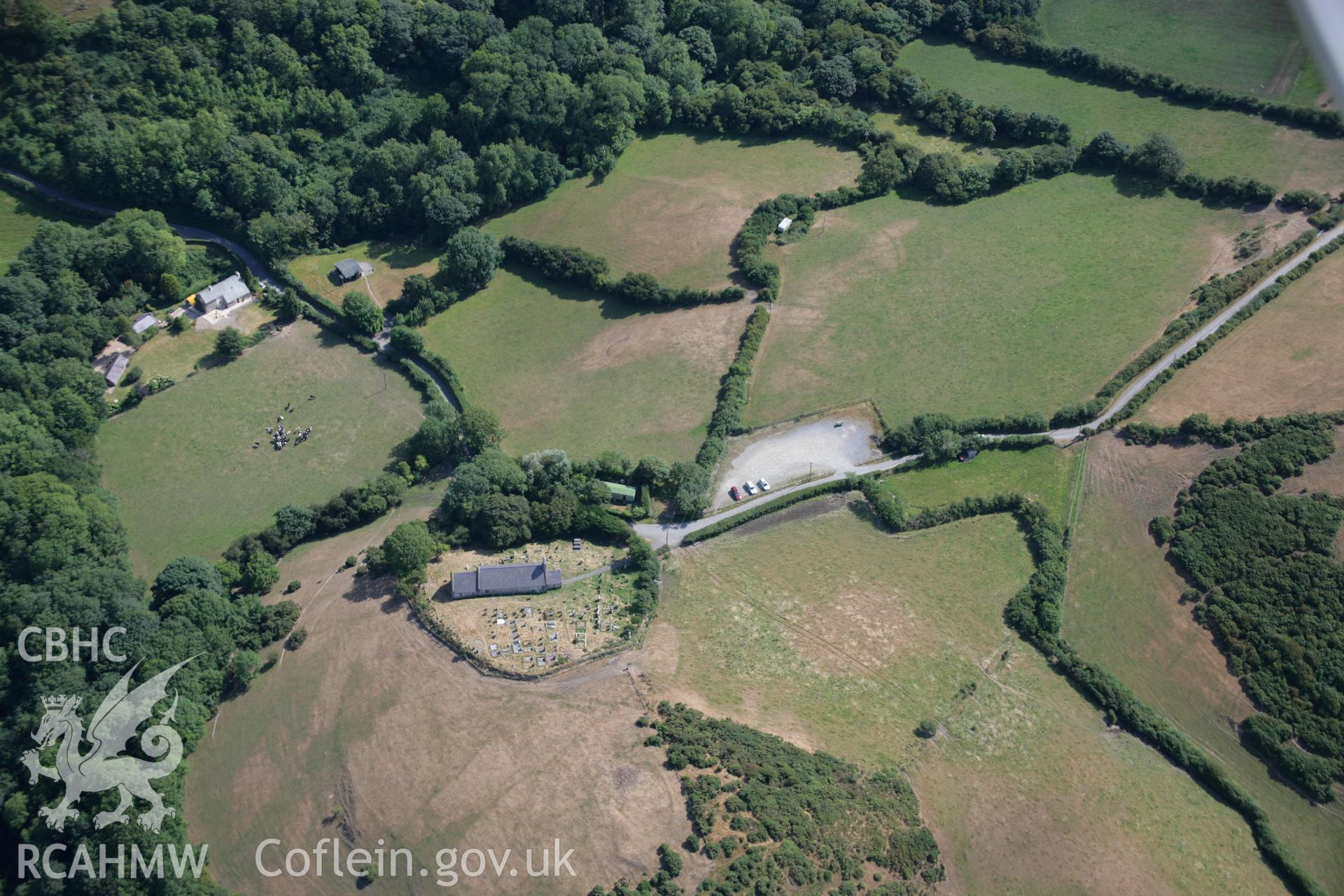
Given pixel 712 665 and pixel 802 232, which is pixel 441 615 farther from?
pixel 802 232

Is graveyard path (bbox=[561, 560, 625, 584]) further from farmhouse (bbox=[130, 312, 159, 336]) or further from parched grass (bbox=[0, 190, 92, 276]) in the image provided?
parched grass (bbox=[0, 190, 92, 276])

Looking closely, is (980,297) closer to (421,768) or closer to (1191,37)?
(1191,37)

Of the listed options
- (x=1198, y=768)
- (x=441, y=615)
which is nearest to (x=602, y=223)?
(x=441, y=615)

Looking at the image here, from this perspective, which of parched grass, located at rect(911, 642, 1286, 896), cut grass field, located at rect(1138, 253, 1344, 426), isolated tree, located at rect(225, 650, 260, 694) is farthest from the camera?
cut grass field, located at rect(1138, 253, 1344, 426)

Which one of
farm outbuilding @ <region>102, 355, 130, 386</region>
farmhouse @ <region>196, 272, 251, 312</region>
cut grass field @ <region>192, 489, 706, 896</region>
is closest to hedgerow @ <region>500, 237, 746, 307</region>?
farmhouse @ <region>196, 272, 251, 312</region>

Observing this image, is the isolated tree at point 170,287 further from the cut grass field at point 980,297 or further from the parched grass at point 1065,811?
the parched grass at point 1065,811
